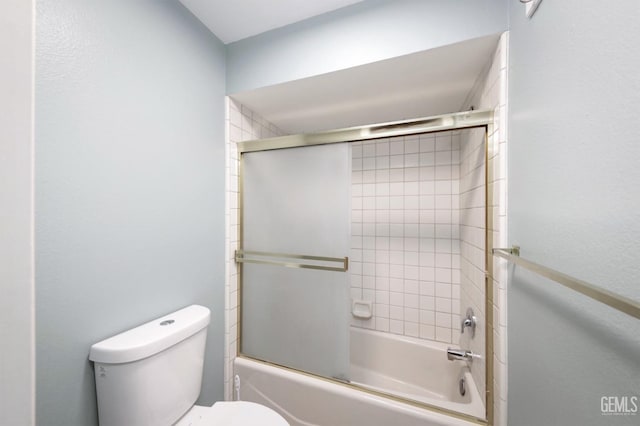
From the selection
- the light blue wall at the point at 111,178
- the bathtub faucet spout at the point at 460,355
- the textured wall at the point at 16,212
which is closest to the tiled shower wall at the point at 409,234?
the bathtub faucet spout at the point at 460,355

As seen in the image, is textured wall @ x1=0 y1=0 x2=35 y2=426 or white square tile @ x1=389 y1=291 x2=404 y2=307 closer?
textured wall @ x1=0 y1=0 x2=35 y2=426

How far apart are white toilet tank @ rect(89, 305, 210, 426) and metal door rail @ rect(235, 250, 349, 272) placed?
0.49 meters

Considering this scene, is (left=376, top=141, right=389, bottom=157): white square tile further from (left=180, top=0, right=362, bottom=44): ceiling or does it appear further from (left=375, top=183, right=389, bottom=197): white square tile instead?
(left=180, top=0, right=362, bottom=44): ceiling

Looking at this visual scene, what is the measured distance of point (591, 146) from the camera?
0.49m

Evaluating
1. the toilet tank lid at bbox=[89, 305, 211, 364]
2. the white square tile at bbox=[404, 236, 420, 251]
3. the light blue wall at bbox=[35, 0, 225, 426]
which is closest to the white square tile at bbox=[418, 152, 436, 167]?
the white square tile at bbox=[404, 236, 420, 251]

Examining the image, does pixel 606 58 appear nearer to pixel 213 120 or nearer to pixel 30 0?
pixel 30 0

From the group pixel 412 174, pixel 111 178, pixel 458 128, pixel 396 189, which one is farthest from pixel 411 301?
pixel 111 178

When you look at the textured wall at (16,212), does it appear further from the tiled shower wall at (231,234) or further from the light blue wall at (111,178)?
the tiled shower wall at (231,234)

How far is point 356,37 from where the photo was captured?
3.60ft

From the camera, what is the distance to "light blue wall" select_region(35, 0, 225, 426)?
0.70 metres

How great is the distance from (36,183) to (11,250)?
1.02ft

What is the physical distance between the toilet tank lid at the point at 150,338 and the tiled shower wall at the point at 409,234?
4.68ft

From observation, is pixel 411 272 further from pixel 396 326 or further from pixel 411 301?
pixel 396 326

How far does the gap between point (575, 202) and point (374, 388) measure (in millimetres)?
1188
